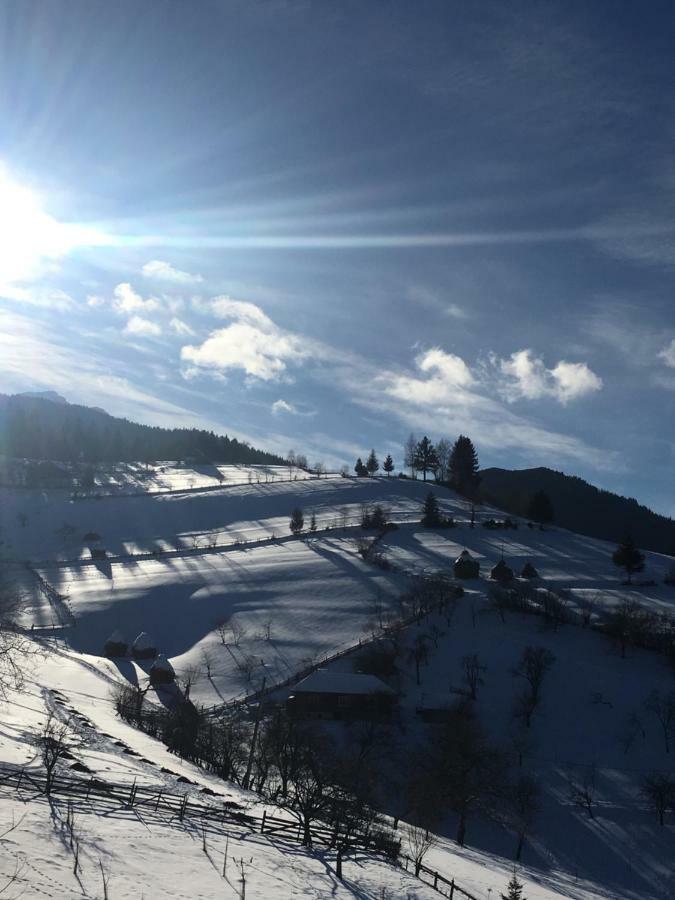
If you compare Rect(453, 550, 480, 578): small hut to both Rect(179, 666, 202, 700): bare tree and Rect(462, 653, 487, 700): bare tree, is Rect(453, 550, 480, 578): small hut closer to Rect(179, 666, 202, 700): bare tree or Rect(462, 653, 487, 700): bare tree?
Rect(462, 653, 487, 700): bare tree

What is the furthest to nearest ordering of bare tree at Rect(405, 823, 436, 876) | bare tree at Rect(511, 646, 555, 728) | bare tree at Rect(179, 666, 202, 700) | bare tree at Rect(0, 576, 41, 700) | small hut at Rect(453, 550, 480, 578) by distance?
small hut at Rect(453, 550, 480, 578) → bare tree at Rect(179, 666, 202, 700) → bare tree at Rect(511, 646, 555, 728) → bare tree at Rect(0, 576, 41, 700) → bare tree at Rect(405, 823, 436, 876)

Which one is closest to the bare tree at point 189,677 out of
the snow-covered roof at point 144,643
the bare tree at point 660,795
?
the snow-covered roof at point 144,643

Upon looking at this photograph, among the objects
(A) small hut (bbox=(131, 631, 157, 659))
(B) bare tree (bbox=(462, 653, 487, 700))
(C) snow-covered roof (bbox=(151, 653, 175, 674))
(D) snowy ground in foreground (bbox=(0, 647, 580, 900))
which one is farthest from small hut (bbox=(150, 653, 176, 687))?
(B) bare tree (bbox=(462, 653, 487, 700))

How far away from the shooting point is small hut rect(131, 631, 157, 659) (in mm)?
59844

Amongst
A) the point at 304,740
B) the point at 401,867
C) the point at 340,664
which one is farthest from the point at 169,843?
the point at 340,664

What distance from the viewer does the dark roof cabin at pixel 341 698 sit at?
47.5 meters

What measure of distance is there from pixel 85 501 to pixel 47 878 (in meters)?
123

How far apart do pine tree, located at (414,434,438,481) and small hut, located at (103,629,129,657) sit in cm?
9884

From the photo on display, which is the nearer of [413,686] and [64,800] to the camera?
[64,800]

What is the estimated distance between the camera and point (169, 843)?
1592 centimetres

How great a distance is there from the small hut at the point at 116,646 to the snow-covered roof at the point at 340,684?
73.4 ft

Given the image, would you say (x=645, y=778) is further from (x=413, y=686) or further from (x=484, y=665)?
(x=413, y=686)

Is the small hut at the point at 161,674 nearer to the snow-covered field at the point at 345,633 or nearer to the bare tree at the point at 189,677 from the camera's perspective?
the bare tree at the point at 189,677

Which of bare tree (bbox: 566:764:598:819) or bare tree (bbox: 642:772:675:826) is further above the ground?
bare tree (bbox: 642:772:675:826)
